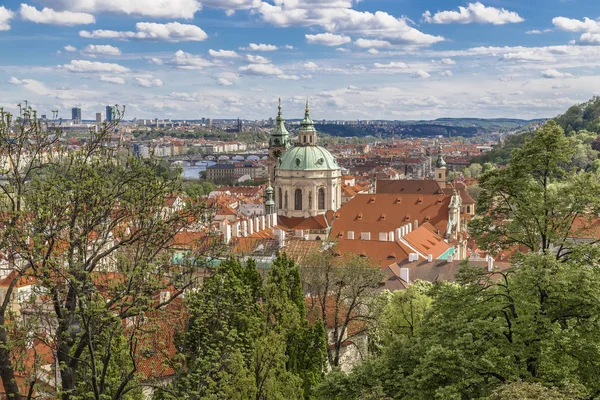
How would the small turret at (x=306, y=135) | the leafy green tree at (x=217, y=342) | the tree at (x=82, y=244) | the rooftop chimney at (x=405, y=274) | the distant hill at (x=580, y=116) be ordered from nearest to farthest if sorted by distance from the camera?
1. the tree at (x=82, y=244)
2. the leafy green tree at (x=217, y=342)
3. the rooftop chimney at (x=405, y=274)
4. the small turret at (x=306, y=135)
5. the distant hill at (x=580, y=116)

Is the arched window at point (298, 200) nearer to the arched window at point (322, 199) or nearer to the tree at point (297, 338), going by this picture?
the arched window at point (322, 199)

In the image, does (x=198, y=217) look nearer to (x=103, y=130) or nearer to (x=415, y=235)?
(x=103, y=130)

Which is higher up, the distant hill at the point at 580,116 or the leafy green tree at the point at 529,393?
the distant hill at the point at 580,116

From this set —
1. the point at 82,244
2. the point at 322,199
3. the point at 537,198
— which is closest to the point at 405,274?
the point at 537,198

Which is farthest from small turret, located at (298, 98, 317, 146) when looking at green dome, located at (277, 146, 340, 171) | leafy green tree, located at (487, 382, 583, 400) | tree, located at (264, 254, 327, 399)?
leafy green tree, located at (487, 382, 583, 400)

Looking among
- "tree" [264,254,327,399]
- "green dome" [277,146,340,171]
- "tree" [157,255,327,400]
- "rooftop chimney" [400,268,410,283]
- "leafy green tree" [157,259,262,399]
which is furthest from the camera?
"green dome" [277,146,340,171]

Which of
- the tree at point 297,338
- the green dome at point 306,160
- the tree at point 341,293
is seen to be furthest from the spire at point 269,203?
the tree at point 297,338

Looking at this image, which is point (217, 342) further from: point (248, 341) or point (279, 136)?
point (279, 136)

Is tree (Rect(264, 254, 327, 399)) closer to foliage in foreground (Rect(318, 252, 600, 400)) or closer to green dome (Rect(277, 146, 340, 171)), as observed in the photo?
foliage in foreground (Rect(318, 252, 600, 400))
